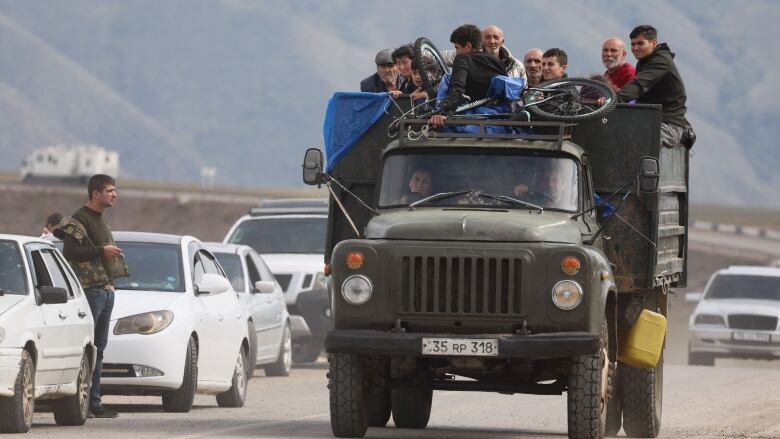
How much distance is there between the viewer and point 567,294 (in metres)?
14.0

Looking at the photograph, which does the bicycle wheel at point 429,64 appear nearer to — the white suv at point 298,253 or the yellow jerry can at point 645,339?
the yellow jerry can at point 645,339

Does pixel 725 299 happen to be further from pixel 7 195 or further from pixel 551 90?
pixel 7 195

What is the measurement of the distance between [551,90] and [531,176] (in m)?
0.93

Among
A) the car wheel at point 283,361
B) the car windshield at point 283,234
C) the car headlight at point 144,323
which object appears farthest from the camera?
the car windshield at point 283,234

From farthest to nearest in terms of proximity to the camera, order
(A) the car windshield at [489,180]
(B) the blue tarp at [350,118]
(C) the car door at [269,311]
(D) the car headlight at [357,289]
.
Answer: (C) the car door at [269,311] → (B) the blue tarp at [350,118] → (A) the car windshield at [489,180] → (D) the car headlight at [357,289]

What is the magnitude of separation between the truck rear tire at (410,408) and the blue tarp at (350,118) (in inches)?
79.9

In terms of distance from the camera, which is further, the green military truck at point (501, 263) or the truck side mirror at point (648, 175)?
the truck side mirror at point (648, 175)

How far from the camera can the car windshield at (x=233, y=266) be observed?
24750 mm

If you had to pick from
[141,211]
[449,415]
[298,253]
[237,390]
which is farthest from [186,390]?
[141,211]

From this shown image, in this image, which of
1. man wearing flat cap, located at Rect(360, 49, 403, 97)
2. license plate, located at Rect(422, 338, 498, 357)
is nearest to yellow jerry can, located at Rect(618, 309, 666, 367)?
license plate, located at Rect(422, 338, 498, 357)

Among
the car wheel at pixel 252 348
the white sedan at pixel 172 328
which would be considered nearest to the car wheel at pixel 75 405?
the white sedan at pixel 172 328

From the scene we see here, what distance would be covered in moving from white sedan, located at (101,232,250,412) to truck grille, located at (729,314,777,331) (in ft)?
50.7

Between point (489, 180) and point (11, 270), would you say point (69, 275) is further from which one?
point (489, 180)

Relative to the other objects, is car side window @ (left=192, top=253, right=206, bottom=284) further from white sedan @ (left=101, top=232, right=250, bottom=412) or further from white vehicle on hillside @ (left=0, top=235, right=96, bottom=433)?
white vehicle on hillside @ (left=0, top=235, right=96, bottom=433)
